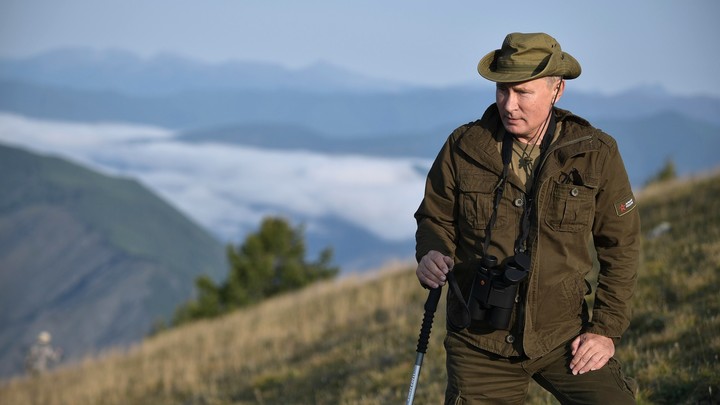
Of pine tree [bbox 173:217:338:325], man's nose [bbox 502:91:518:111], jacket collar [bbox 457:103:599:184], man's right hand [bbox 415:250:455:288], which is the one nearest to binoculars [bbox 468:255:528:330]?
man's right hand [bbox 415:250:455:288]

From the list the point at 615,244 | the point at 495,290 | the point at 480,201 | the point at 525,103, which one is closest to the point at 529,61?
the point at 525,103

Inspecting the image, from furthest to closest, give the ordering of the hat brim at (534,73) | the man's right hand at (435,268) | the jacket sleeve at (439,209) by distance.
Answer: the jacket sleeve at (439,209) → the man's right hand at (435,268) → the hat brim at (534,73)

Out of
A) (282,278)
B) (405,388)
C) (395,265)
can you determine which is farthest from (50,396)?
(282,278)

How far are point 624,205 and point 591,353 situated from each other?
2.21ft

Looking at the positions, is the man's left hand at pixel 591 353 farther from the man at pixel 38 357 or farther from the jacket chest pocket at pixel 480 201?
the man at pixel 38 357

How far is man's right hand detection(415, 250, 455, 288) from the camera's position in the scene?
381 centimetres

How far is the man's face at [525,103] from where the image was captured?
3742 millimetres

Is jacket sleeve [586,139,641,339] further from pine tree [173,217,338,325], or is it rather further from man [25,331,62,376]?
pine tree [173,217,338,325]

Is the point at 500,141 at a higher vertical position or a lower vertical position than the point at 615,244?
higher

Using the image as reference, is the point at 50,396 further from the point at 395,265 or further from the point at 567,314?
the point at 567,314

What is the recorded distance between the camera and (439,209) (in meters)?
4.02

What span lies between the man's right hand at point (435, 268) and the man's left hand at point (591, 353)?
0.69m

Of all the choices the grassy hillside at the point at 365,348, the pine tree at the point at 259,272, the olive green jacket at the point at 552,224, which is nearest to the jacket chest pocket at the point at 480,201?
the olive green jacket at the point at 552,224

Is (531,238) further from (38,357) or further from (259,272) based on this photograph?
(259,272)
